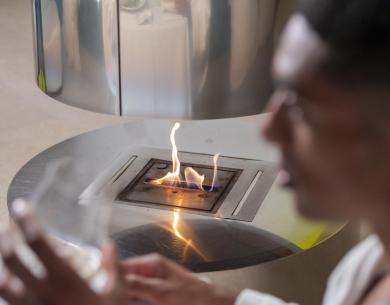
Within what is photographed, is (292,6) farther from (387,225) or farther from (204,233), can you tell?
(387,225)

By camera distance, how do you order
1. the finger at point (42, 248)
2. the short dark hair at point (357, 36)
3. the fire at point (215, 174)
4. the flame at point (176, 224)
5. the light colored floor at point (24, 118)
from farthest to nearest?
the light colored floor at point (24, 118) < the fire at point (215, 174) < the flame at point (176, 224) < the finger at point (42, 248) < the short dark hair at point (357, 36)

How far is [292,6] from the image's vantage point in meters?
1.30

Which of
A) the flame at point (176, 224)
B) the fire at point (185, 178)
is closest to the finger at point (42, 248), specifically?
the flame at point (176, 224)

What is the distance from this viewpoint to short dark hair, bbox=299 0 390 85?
0.51m

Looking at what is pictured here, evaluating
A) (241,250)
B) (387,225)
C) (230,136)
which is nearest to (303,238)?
(241,250)

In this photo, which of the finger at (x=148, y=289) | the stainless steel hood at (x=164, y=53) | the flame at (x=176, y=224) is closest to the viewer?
the finger at (x=148, y=289)

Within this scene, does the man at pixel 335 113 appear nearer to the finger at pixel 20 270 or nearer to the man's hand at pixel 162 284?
the finger at pixel 20 270

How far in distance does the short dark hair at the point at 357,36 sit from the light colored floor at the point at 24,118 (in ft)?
4.72

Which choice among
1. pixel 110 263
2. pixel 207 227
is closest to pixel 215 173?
A: pixel 207 227

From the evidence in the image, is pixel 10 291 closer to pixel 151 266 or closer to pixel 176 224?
pixel 151 266

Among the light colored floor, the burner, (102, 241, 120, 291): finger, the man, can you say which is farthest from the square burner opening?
the man

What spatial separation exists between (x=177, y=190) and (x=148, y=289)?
664 millimetres

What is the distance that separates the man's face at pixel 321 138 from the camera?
53 cm

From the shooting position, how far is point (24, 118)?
8.07ft
